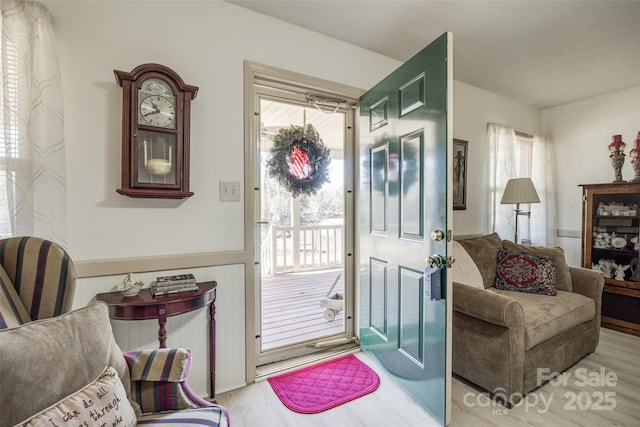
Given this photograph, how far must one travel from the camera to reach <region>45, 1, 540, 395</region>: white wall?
150 cm

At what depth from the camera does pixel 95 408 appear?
88 centimetres

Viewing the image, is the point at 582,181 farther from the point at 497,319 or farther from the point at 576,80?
the point at 497,319

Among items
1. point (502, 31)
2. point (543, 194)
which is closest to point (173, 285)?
point (502, 31)

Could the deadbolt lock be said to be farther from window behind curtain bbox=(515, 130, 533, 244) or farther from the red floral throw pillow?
window behind curtain bbox=(515, 130, 533, 244)

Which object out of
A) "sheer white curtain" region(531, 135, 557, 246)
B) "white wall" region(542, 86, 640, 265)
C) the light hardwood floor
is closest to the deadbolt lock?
the light hardwood floor

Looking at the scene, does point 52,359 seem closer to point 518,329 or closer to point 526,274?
point 518,329

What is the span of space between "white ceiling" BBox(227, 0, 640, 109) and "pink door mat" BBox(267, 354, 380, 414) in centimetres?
247

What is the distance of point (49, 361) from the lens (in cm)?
87

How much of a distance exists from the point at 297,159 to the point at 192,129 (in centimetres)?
86

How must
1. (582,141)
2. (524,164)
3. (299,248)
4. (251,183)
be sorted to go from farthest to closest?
(299,248) → (524,164) → (582,141) → (251,183)

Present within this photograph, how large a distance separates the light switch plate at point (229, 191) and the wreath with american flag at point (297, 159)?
542 millimetres

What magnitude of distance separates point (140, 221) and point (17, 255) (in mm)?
592

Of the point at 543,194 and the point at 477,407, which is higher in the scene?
the point at 543,194

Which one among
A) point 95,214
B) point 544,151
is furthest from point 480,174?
point 95,214
